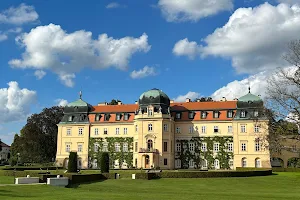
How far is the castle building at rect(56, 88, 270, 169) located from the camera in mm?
56625

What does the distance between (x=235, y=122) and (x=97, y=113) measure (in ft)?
75.0

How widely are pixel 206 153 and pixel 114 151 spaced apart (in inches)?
586

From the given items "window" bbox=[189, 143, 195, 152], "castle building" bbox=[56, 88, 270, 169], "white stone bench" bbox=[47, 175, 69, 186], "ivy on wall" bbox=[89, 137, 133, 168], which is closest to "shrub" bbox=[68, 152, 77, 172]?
"white stone bench" bbox=[47, 175, 69, 186]

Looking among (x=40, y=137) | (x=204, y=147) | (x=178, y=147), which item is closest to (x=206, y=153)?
(x=204, y=147)

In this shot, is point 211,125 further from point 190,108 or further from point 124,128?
point 124,128

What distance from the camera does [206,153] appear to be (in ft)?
193

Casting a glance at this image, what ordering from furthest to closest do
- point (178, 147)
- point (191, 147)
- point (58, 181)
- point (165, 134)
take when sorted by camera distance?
point (178, 147) → point (191, 147) → point (165, 134) → point (58, 181)

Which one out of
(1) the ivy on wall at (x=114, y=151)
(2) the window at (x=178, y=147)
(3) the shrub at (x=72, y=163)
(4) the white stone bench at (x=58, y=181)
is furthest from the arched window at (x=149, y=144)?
(4) the white stone bench at (x=58, y=181)

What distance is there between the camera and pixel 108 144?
62406 millimetres

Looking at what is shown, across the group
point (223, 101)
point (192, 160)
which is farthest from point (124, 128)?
point (223, 101)

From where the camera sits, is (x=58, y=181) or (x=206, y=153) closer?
(x=58, y=181)

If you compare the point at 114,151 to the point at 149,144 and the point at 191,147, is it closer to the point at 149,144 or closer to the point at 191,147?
the point at 149,144

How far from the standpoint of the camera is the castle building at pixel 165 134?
186 feet

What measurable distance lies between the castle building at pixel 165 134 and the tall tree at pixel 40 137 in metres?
8.20
